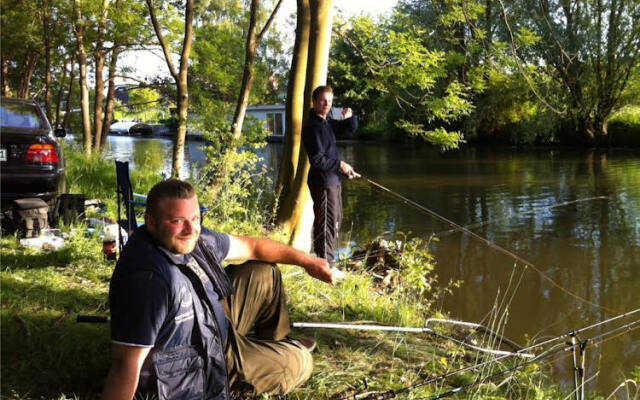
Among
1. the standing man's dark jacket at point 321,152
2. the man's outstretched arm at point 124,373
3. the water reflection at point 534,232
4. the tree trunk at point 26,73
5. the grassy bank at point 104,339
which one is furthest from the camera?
the tree trunk at point 26,73

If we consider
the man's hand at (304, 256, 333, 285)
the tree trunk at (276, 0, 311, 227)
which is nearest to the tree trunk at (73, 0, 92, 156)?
the tree trunk at (276, 0, 311, 227)

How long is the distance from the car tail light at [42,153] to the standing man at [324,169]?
126 inches

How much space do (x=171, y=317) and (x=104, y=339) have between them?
138 centimetres

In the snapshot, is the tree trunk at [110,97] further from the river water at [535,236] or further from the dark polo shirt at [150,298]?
the dark polo shirt at [150,298]

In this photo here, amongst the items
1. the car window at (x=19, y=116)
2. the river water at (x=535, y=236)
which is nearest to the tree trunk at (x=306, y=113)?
the river water at (x=535, y=236)

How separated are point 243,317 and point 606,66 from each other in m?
29.0

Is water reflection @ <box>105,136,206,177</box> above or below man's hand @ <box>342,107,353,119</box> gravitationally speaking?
below

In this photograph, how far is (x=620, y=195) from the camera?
14.1 meters

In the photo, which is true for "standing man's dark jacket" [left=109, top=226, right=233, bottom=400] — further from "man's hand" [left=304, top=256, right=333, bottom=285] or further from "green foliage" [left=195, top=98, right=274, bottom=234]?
"green foliage" [left=195, top=98, right=274, bottom=234]

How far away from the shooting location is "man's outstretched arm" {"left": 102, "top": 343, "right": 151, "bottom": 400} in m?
2.20

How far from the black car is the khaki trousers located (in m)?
4.52

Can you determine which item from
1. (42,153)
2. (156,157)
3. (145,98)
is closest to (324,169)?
(42,153)

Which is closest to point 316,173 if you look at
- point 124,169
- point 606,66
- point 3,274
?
point 124,169

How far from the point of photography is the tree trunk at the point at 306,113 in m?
7.12
